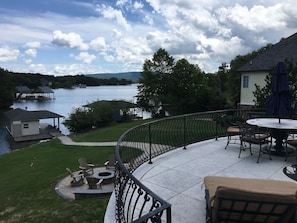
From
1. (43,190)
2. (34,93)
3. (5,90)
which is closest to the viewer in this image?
(43,190)

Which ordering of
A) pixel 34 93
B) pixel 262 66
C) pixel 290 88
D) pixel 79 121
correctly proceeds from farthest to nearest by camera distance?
pixel 34 93 < pixel 79 121 < pixel 262 66 < pixel 290 88

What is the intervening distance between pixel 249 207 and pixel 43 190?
8835mm

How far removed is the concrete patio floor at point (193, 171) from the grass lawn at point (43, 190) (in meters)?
1.82

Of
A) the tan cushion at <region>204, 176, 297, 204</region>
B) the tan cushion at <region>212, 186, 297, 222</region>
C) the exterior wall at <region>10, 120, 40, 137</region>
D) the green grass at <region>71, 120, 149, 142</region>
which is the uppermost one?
Answer: the tan cushion at <region>212, 186, 297, 222</region>

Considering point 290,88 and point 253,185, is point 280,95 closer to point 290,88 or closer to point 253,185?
point 253,185

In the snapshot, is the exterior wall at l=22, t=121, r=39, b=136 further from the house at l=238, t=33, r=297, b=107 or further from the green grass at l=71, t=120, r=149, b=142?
the house at l=238, t=33, r=297, b=107

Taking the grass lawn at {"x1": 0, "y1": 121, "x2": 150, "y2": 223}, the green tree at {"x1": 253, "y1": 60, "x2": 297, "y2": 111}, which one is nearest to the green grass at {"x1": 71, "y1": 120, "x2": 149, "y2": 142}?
the grass lawn at {"x1": 0, "y1": 121, "x2": 150, "y2": 223}

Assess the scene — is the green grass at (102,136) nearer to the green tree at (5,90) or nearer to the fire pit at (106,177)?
the fire pit at (106,177)

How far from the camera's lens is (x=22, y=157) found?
18250mm

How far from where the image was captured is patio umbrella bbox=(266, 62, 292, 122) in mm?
7113

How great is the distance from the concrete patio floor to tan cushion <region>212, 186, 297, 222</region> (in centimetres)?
101

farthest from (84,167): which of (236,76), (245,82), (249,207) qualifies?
(236,76)

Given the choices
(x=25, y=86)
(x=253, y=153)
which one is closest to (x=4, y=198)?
(x=253, y=153)

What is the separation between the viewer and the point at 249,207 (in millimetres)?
2898
